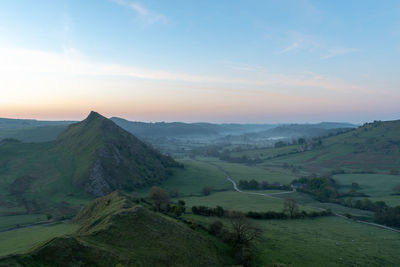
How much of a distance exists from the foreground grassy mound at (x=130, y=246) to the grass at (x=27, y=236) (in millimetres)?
20999

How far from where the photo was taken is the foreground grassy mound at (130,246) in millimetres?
45406

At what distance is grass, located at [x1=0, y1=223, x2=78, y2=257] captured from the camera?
73.8m

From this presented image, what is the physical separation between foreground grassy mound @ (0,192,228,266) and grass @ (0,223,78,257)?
2100cm

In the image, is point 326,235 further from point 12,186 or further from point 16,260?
point 12,186

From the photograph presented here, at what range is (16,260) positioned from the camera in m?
40.4

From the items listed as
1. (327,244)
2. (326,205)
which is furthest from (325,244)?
(326,205)

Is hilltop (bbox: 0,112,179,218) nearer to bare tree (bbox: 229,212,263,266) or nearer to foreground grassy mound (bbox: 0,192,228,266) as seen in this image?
foreground grassy mound (bbox: 0,192,228,266)

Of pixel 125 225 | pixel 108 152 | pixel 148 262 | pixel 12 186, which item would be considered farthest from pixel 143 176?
pixel 148 262

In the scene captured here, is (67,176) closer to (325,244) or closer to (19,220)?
(19,220)

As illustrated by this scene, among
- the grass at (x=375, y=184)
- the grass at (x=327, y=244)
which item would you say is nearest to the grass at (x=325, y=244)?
the grass at (x=327, y=244)

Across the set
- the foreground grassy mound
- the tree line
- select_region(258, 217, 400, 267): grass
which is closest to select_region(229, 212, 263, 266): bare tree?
select_region(258, 217, 400, 267): grass

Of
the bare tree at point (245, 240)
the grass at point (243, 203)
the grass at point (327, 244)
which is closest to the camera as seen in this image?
the bare tree at point (245, 240)

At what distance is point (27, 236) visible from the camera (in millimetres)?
85938

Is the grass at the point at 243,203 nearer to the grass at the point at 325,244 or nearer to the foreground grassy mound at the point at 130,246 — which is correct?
the grass at the point at 325,244
